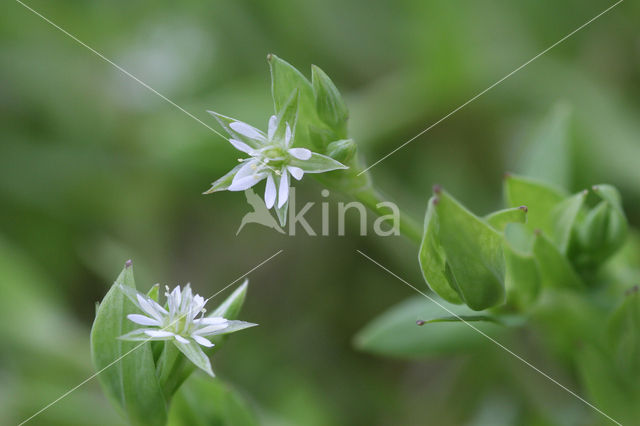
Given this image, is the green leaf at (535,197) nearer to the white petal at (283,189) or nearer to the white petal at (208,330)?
the white petal at (283,189)

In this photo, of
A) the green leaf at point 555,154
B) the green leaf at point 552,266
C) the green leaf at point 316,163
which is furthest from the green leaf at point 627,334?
the green leaf at point 316,163

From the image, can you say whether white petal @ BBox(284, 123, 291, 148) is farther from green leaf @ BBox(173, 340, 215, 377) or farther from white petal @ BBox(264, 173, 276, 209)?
green leaf @ BBox(173, 340, 215, 377)

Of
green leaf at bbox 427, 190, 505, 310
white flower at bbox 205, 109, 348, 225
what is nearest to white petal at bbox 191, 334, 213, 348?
white flower at bbox 205, 109, 348, 225

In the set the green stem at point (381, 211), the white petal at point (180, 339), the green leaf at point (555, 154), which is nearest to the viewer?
the white petal at point (180, 339)

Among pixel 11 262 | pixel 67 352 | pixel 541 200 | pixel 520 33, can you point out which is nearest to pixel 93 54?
pixel 11 262

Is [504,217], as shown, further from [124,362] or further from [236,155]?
[236,155]

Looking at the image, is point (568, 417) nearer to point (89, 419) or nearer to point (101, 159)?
point (89, 419)

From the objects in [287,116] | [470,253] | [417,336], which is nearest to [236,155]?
[417,336]
